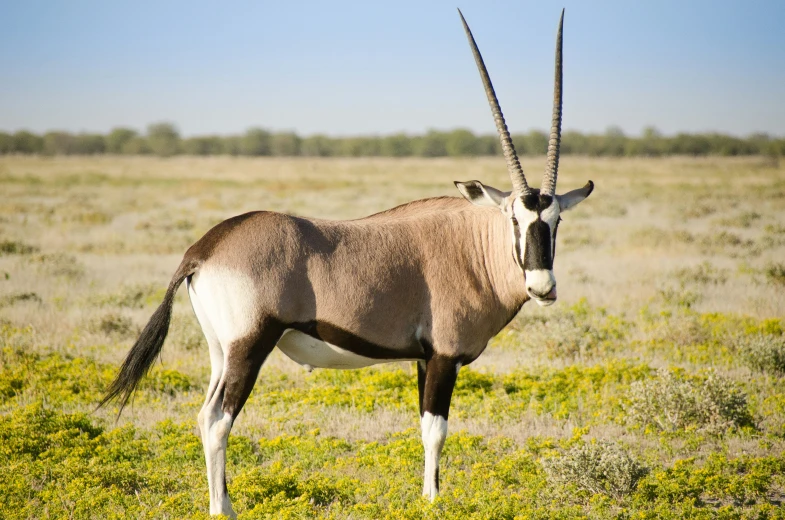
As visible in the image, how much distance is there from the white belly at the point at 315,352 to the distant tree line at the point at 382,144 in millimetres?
90507

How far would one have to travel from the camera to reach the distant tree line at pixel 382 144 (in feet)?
355

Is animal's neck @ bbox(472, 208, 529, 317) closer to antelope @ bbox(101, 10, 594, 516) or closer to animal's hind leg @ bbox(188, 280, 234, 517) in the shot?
antelope @ bbox(101, 10, 594, 516)

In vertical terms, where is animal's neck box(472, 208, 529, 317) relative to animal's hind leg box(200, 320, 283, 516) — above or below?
above

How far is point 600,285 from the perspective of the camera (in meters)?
14.1

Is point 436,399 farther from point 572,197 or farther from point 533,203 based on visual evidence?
point 572,197

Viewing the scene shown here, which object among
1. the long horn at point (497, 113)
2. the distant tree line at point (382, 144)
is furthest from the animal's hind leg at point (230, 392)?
the distant tree line at point (382, 144)

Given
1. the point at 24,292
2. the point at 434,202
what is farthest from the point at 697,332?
the point at 24,292

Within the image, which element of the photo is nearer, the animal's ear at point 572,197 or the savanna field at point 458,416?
the animal's ear at point 572,197

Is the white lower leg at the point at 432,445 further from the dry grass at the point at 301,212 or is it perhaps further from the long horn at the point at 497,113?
the long horn at the point at 497,113

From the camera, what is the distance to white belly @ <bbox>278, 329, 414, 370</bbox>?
4.93 m

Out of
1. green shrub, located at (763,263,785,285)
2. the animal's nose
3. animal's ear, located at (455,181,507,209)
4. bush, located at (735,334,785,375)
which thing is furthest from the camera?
green shrub, located at (763,263,785,285)

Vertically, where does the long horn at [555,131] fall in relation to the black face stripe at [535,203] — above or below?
above

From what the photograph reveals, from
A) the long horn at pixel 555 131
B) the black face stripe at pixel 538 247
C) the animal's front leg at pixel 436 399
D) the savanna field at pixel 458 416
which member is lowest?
the savanna field at pixel 458 416

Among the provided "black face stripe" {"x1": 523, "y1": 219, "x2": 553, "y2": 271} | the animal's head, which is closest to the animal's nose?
the animal's head
